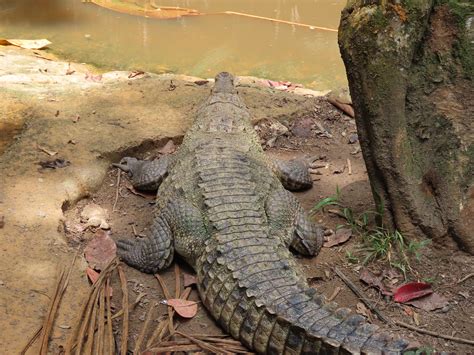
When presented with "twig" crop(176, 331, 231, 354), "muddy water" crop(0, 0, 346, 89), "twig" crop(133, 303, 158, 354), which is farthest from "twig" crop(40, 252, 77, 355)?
"muddy water" crop(0, 0, 346, 89)

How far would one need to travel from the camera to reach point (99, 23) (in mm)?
8336

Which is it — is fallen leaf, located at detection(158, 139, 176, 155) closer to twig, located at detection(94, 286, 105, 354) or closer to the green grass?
the green grass

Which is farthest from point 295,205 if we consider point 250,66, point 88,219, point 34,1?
point 34,1

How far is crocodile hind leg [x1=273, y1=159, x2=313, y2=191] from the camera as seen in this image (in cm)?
422

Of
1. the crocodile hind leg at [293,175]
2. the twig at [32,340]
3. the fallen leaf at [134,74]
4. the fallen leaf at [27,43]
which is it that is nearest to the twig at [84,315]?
the twig at [32,340]

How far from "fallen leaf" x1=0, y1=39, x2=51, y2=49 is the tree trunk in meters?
5.07

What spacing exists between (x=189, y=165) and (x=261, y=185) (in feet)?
1.70

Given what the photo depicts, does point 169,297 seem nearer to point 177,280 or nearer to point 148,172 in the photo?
point 177,280

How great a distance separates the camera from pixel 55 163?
13.3 feet

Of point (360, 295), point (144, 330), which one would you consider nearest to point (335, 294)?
point (360, 295)

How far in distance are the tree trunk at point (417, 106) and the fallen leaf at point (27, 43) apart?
5.07 m

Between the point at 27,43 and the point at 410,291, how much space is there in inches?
228

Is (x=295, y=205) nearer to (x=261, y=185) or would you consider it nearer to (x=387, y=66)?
(x=261, y=185)

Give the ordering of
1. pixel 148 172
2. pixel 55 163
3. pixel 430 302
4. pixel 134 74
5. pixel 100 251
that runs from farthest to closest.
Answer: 1. pixel 134 74
2. pixel 148 172
3. pixel 55 163
4. pixel 100 251
5. pixel 430 302
